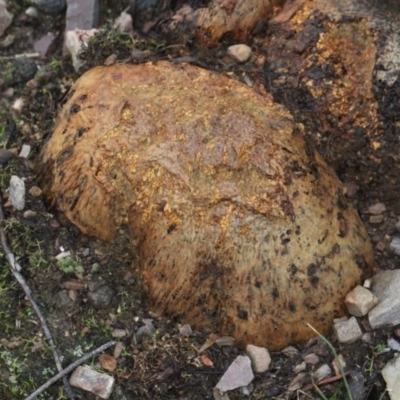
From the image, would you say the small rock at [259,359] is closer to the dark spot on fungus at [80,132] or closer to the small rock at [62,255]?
the small rock at [62,255]

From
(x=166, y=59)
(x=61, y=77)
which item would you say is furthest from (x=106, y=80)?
(x=61, y=77)

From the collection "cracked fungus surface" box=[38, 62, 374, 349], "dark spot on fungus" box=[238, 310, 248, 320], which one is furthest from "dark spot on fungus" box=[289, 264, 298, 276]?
"dark spot on fungus" box=[238, 310, 248, 320]

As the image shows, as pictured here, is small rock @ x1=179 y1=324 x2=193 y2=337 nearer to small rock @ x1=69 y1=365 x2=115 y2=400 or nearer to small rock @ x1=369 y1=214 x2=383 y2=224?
small rock @ x1=69 y1=365 x2=115 y2=400

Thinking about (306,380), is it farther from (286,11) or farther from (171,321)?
Answer: (286,11)

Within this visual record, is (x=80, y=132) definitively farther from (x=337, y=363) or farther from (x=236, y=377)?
(x=337, y=363)

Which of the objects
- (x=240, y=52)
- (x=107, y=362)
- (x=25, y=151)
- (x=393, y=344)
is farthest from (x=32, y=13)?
(x=393, y=344)

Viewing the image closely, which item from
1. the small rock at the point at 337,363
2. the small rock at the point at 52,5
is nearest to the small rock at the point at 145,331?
the small rock at the point at 337,363
